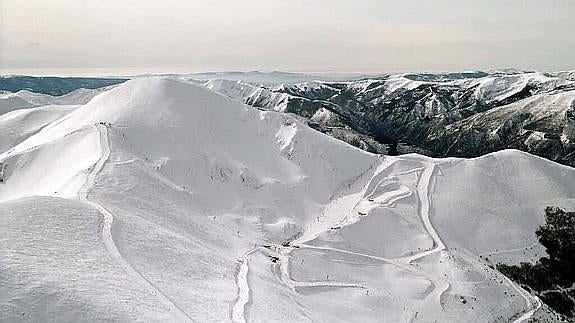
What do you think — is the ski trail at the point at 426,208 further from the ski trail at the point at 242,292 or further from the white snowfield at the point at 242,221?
the ski trail at the point at 242,292

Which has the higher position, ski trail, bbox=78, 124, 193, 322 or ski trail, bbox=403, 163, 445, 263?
ski trail, bbox=78, 124, 193, 322

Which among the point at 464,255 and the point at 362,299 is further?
Answer: the point at 464,255

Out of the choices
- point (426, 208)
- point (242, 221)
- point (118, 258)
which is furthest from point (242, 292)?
point (426, 208)

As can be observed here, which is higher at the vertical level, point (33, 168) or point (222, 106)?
point (222, 106)

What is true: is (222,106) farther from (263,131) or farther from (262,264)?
(262,264)

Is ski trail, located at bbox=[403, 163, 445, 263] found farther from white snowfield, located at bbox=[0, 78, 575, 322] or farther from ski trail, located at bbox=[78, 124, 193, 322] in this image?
ski trail, located at bbox=[78, 124, 193, 322]

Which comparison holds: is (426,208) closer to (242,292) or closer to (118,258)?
(242,292)

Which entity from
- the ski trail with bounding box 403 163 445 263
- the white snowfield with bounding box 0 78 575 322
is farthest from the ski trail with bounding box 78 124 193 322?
the ski trail with bounding box 403 163 445 263

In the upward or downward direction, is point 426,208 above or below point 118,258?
below

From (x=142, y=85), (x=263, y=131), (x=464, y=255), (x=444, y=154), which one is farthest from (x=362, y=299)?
(x=444, y=154)
